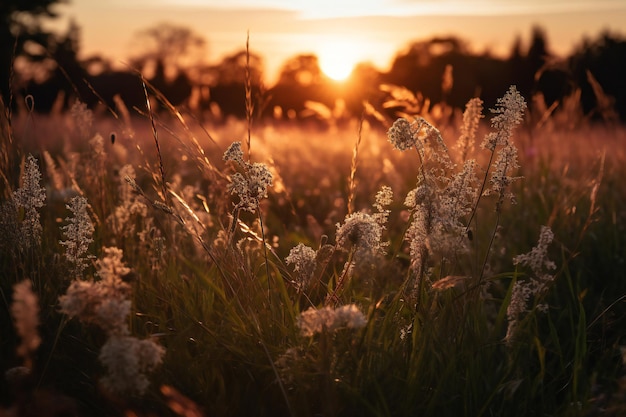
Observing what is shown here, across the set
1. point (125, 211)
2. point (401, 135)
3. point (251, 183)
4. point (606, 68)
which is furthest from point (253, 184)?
point (606, 68)

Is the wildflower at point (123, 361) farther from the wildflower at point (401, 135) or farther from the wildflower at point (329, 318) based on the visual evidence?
the wildflower at point (401, 135)

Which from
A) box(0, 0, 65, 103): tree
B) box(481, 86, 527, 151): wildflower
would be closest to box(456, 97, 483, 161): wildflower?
box(481, 86, 527, 151): wildflower

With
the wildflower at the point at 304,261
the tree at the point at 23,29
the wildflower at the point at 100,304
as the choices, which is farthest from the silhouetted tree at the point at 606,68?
the wildflower at the point at 100,304

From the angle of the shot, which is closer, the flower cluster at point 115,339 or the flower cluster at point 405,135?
the flower cluster at point 115,339

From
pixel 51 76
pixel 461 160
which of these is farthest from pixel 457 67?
pixel 461 160

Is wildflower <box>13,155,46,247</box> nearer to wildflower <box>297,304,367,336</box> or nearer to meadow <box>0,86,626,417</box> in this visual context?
meadow <box>0,86,626,417</box>

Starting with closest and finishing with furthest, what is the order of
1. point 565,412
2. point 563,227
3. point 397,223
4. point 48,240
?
1. point 565,412
2. point 48,240
3. point 563,227
4. point 397,223

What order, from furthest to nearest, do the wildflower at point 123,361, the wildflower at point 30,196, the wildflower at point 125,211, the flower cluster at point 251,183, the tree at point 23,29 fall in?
the tree at point 23,29 < the wildflower at point 125,211 < the wildflower at point 30,196 < the flower cluster at point 251,183 < the wildflower at point 123,361

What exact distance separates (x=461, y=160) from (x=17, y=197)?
1567mm

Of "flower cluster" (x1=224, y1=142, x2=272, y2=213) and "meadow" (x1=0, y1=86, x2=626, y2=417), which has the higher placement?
"flower cluster" (x1=224, y1=142, x2=272, y2=213)

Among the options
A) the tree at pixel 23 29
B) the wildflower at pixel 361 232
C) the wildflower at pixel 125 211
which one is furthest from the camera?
the tree at pixel 23 29

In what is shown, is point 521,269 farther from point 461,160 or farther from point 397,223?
point 397,223

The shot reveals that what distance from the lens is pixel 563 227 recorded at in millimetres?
3578

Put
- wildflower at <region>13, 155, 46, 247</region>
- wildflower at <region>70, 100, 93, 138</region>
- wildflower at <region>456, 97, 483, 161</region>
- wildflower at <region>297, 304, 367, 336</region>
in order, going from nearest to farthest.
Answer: wildflower at <region>297, 304, 367, 336</region>, wildflower at <region>13, 155, 46, 247</region>, wildflower at <region>456, 97, 483, 161</region>, wildflower at <region>70, 100, 93, 138</region>
